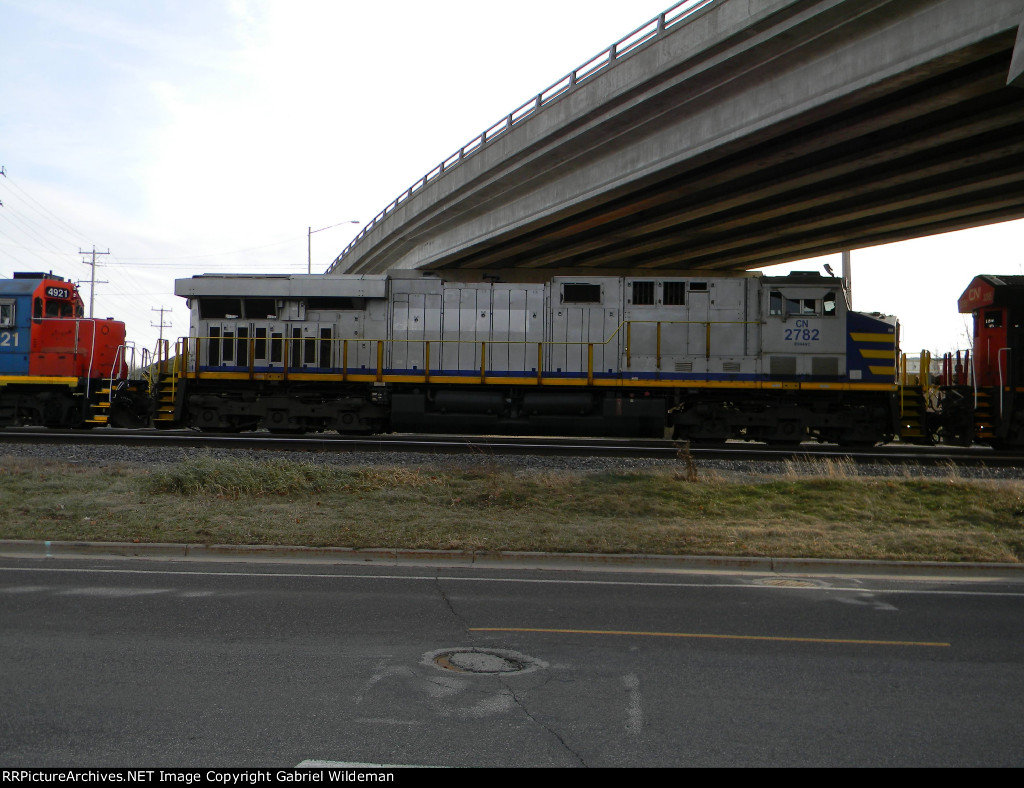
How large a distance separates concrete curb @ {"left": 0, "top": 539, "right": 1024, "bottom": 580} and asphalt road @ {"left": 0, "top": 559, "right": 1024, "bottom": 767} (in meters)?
0.73

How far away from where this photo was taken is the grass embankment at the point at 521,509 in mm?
9406

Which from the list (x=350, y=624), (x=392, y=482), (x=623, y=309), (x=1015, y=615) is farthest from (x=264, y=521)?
(x=623, y=309)

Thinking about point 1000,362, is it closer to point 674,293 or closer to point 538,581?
point 674,293

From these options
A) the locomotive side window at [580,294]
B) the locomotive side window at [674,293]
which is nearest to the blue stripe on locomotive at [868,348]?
the locomotive side window at [674,293]

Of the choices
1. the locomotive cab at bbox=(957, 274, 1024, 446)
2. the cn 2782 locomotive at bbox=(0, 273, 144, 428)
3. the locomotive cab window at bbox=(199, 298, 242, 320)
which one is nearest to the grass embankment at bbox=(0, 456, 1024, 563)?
the locomotive cab at bbox=(957, 274, 1024, 446)

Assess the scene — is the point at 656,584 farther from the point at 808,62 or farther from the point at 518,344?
the point at 808,62

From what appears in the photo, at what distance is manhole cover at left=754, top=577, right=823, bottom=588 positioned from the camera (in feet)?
26.2

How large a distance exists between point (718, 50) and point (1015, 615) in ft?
49.4

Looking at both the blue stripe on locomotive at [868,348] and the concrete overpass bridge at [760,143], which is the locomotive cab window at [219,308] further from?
the blue stripe on locomotive at [868,348]

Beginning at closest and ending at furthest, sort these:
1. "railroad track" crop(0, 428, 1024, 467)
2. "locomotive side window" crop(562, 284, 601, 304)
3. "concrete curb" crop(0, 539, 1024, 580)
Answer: "concrete curb" crop(0, 539, 1024, 580) < "railroad track" crop(0, 428, 1024, 467) < "locomotive side window" crop(562, 284, 601, 304)

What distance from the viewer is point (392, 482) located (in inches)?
514

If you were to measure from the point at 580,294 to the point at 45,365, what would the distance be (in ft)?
46.9

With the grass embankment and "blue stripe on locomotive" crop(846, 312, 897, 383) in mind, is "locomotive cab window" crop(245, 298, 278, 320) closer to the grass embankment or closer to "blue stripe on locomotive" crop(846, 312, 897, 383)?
the grass embankment

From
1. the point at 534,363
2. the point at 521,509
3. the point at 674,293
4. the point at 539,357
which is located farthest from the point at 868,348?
the point at 521,509
